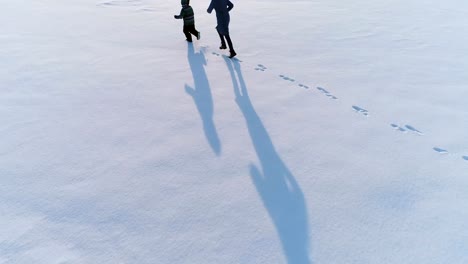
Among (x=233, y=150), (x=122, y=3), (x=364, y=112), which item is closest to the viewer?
(x=233, y=150)

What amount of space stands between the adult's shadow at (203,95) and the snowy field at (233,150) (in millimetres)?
32

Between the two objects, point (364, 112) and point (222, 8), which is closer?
point (364, 112)

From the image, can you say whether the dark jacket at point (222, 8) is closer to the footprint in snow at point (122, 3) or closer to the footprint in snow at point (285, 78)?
the footprint in snow at point (285, 78)

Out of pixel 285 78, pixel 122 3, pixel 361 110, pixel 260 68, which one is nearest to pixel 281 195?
pixel 361 110

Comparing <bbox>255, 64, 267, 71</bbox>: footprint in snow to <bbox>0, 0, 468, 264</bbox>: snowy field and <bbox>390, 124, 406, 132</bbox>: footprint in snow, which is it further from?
<bbox>390, 124, 406, 132</bbox>: footprint in snow

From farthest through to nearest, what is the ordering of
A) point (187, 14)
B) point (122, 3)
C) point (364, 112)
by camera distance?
point (122, 3), point (187, 14), point (364, 112)

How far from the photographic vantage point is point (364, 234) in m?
2.72

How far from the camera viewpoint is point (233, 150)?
12.2 feet

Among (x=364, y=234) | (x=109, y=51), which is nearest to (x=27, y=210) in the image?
(x=364, y=234)

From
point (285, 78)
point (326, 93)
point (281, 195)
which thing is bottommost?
point (281, 195)

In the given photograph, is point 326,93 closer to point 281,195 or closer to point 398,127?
point 398,127

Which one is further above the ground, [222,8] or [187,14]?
[222,8]

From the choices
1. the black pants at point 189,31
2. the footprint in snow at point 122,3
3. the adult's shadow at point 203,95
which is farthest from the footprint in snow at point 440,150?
the footprint in snow at point 122,3

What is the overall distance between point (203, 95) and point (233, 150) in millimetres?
1517
